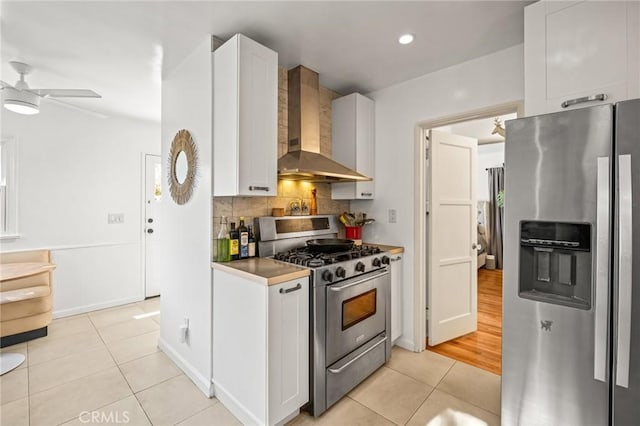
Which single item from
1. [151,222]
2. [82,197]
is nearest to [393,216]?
[151,222]

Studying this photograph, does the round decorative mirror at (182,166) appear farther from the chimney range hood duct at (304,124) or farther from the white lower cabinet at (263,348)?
the white lower cabinet at (263,348)

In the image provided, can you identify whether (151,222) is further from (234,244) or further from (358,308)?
(358,308)

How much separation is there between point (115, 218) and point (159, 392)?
9.05 ft

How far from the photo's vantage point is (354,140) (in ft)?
9.70

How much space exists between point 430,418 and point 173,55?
3.33m

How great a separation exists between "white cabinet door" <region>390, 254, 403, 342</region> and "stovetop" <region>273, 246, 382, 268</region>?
356mm

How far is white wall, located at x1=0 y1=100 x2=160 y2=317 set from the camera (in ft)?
11.0

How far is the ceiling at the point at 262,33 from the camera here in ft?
6.04

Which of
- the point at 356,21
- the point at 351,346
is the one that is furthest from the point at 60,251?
the point at 356,21

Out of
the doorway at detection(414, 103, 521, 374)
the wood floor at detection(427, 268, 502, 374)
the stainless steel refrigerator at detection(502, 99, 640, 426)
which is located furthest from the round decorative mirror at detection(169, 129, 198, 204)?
the wood floor at detection(427, 268, 502, 374)

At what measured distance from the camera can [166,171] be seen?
8.91 ft

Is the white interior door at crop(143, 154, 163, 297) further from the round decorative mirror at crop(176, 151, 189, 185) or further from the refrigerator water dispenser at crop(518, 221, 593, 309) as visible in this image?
the refrigerator water dispenser at crop(518, 221, 593, 309)

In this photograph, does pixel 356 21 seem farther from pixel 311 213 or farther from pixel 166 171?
pixel 166 171

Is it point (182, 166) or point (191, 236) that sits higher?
point (182, 166)
